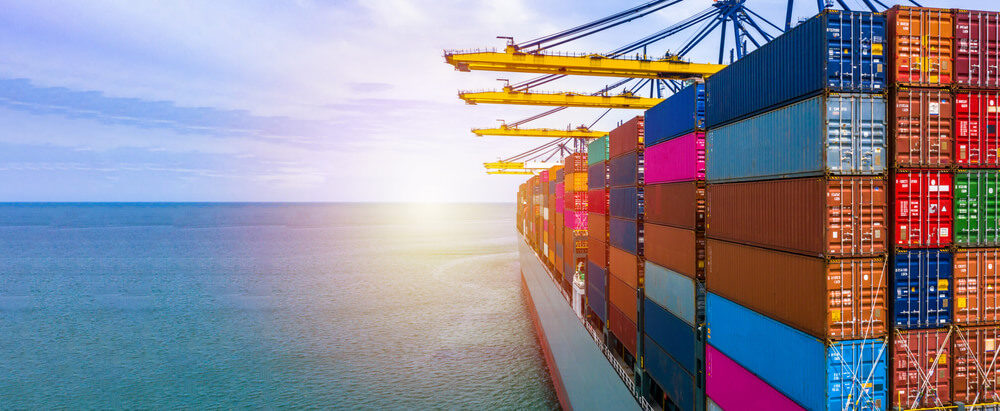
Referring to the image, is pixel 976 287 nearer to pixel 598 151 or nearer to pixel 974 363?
pixel 974 363

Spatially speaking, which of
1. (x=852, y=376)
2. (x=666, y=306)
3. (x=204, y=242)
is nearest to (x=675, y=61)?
(x=666, y=306)

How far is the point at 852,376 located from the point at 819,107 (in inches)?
186

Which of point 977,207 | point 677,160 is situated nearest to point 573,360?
point 677,160

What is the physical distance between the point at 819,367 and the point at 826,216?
2.66m

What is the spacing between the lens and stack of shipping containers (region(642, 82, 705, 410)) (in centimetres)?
1219

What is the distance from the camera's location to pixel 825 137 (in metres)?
7.58

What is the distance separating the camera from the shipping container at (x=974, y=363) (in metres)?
7.90

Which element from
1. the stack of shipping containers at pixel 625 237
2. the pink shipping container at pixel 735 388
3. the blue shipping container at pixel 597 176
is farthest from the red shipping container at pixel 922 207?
the blue shipping container at pixel 597 176

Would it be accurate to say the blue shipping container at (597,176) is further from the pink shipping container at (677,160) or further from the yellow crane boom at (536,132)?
the yellow crane boom at (536,132)

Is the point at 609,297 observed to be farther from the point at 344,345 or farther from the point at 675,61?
the point at 344,345

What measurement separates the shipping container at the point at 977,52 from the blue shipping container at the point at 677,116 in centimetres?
505

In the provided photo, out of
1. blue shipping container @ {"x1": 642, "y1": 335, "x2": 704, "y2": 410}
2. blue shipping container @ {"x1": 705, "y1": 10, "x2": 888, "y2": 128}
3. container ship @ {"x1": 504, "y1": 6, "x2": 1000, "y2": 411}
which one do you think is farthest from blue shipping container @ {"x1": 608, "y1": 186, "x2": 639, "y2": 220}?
blue shipping container @ {"x1": 705, "y1": 10, "x2": 888, "y2": 128}

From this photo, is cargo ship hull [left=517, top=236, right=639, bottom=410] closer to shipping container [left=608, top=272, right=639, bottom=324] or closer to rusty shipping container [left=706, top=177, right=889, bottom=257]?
shipping container [left=608, top=272, right=639, bottom=324]

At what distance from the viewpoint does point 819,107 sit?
7766mm
